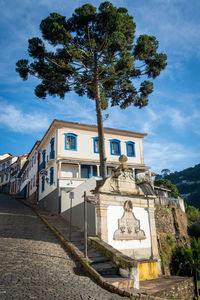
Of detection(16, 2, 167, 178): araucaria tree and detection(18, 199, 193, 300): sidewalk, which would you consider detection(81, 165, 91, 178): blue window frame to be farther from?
detection(18, 199, 193, 300): sidewalk

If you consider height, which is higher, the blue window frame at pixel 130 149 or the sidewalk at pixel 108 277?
the blue window frame at pixel 130 149

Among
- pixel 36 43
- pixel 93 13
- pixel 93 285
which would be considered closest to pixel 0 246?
pixel 93 285

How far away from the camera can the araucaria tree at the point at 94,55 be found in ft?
46.9

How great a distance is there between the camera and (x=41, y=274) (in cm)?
587

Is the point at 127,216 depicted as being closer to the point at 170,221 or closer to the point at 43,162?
the point at 170,221

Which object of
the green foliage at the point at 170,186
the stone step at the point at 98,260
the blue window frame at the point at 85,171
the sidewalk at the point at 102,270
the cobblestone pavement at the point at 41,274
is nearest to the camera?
the cobblestone pavement at the point at 41,274

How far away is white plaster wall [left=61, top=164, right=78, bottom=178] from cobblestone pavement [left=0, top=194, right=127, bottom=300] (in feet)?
38.7

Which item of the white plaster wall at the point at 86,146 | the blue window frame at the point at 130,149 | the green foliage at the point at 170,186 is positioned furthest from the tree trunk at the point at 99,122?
the green foliage at the point at 170,186

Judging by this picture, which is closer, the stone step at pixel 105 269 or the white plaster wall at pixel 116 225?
the stone step at pixel 105 269

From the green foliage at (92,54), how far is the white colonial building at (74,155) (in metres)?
6.29

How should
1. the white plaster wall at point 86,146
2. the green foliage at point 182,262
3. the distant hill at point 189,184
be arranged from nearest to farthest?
the green foliage at point 182,262 < the white plaster wall at point 86,146 < the distant hill at point 189,184

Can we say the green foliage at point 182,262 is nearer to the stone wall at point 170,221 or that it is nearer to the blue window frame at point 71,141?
the stone wall at point 170,221

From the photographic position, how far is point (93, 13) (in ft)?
48.7

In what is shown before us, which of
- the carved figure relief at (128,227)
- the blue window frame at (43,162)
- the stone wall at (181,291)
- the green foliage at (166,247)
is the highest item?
the blue window frame at (43,162)
